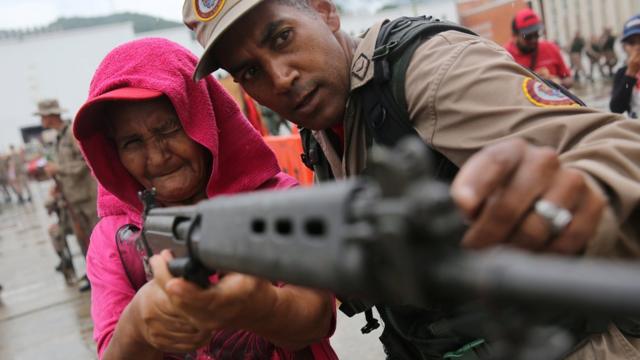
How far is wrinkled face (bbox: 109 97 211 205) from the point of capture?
160cm

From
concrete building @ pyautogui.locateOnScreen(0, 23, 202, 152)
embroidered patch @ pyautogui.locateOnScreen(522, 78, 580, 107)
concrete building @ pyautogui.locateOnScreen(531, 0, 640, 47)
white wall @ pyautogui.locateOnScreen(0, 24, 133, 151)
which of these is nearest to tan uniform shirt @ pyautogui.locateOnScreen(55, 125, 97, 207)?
embroidered patch @ pyautogui.locateOnScreen(522, 78, 580, 107)

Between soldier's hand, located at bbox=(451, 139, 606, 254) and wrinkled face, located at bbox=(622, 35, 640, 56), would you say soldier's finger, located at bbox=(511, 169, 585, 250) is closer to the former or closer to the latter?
soldier's hand, located at bbox=(451, 139, 606, 254)

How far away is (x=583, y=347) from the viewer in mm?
1282

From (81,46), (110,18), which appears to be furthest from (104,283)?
(110,18)

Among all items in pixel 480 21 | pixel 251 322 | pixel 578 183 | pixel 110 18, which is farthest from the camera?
pixel 110 18

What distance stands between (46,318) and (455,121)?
5.49 meters

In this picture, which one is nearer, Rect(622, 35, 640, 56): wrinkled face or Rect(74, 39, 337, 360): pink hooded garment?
Rect(74, 39, 337, 360): pink hooded garment

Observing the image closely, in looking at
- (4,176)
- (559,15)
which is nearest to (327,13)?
(4,176)

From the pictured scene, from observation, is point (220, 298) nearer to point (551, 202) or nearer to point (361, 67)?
point (551, 202)

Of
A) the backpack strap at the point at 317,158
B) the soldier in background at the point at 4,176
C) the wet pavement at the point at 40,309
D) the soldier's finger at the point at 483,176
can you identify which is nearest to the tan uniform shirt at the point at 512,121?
the soldier's finger at the point at 483,176

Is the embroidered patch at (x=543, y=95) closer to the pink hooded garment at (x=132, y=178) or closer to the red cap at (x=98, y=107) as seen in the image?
the pink hooded garment at (x=132, y=178)

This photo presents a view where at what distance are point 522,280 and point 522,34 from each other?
16.7ft

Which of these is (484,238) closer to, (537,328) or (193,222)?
(537,328)

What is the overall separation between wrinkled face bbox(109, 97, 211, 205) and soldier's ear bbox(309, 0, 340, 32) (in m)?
0.62
